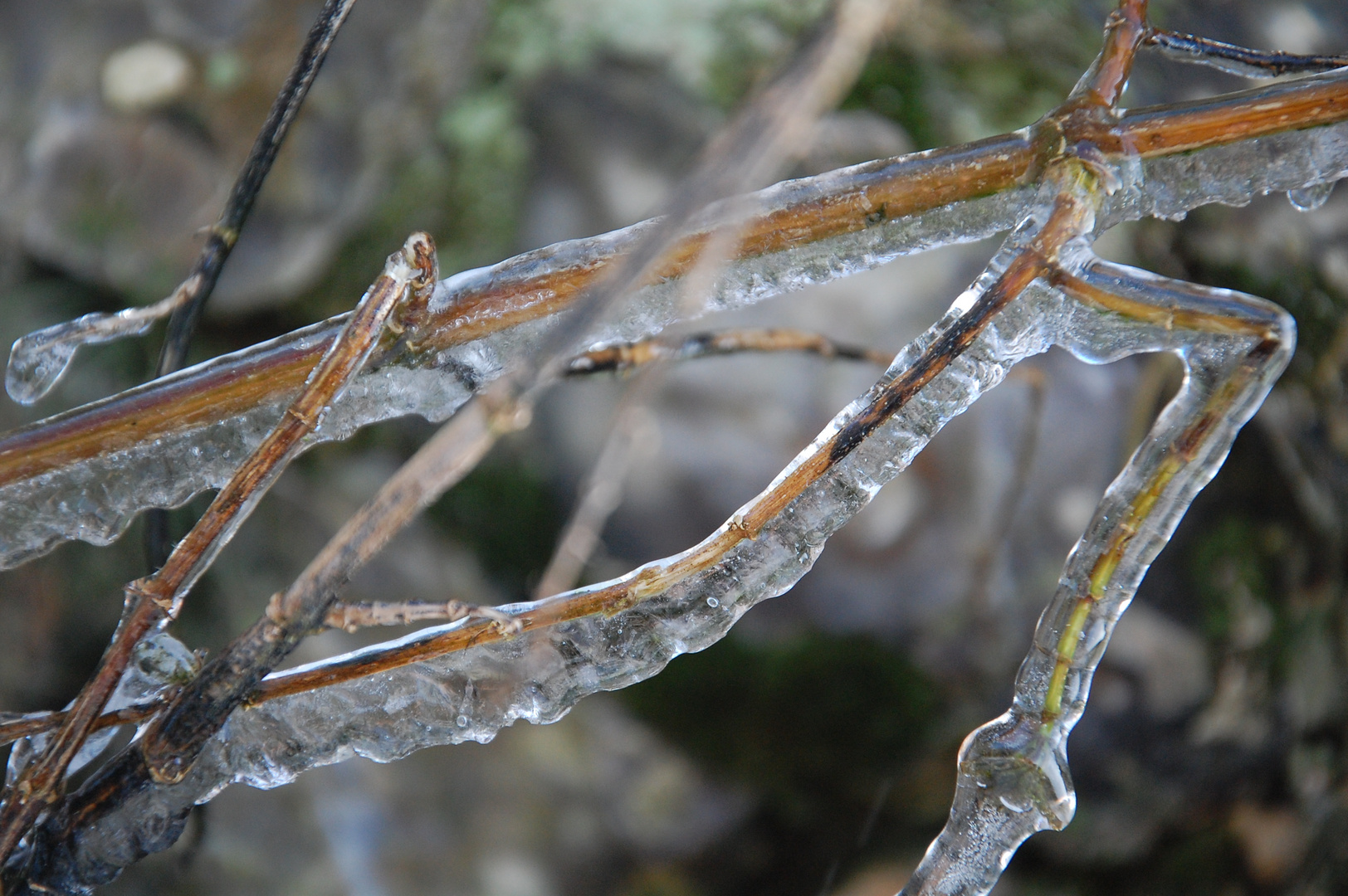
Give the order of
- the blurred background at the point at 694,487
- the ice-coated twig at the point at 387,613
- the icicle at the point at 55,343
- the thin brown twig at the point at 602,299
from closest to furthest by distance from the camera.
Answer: the thin brown twig at the point at 602,299, the ice-coated twig at the point at 387,613, the icicle at the point at 55,343, the blurred background at the point at 694,487

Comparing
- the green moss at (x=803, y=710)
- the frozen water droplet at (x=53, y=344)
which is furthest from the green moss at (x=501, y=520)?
the frozen water droplet at (x=53, y=344)

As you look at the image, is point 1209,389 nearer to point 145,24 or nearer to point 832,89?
point 832,89

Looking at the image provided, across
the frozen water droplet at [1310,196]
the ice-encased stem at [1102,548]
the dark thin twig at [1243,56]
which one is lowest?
the ice-encased stem at [1102,548]

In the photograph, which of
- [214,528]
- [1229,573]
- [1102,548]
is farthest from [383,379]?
[1229,573]

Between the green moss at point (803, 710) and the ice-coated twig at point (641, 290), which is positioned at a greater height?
the green moss at point (803, 710)

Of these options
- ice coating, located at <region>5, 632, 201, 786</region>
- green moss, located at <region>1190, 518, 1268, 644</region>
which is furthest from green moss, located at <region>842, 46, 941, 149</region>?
ice coating, located at <region>5, 632, 201, 786</region>

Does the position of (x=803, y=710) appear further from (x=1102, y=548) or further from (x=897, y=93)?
(x=897, y=93)

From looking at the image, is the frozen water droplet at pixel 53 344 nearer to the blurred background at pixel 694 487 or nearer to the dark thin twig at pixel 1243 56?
the dark thin twig at pixel 1243 56

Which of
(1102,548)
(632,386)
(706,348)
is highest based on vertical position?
(706,348)
